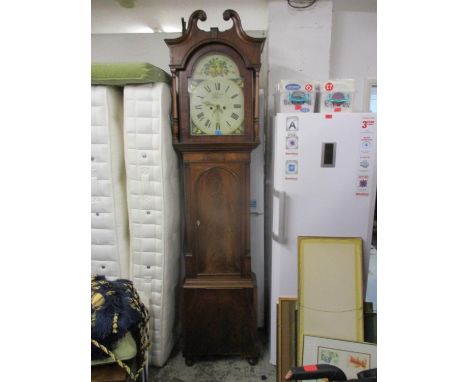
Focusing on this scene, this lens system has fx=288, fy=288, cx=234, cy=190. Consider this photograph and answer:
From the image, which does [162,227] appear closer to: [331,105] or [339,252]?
[339,252]

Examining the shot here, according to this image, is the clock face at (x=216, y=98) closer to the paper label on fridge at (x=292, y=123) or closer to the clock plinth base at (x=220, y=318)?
the paper label on fridge at (x=292, y=123)

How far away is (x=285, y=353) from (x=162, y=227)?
96 cm

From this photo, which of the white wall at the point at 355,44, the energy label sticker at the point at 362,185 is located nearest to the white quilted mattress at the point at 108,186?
the energy label sticker at the point at 362,185

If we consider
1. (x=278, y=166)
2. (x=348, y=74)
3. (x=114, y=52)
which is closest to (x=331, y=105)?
(x=278, y=166)

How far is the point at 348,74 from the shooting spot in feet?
6.38

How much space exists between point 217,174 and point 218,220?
26 centimetres

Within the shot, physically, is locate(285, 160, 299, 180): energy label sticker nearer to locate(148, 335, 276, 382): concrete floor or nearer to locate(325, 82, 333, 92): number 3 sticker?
locate(325, 82, 333, 92): number 3 sticker

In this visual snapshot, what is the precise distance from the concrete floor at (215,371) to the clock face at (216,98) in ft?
4.48

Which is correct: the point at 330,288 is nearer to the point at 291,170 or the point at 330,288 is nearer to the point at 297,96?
the point at 291,170

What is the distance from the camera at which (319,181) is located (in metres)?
1.56

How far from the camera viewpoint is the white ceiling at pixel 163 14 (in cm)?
183

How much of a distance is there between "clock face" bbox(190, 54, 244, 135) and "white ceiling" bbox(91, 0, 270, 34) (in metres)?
0.59

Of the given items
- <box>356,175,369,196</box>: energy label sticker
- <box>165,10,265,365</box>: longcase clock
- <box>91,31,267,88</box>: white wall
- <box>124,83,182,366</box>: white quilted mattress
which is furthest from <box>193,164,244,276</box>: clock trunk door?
<box>91,31,267,88</box>: white wall

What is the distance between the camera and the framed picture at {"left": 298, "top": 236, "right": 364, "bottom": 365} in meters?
1.53
